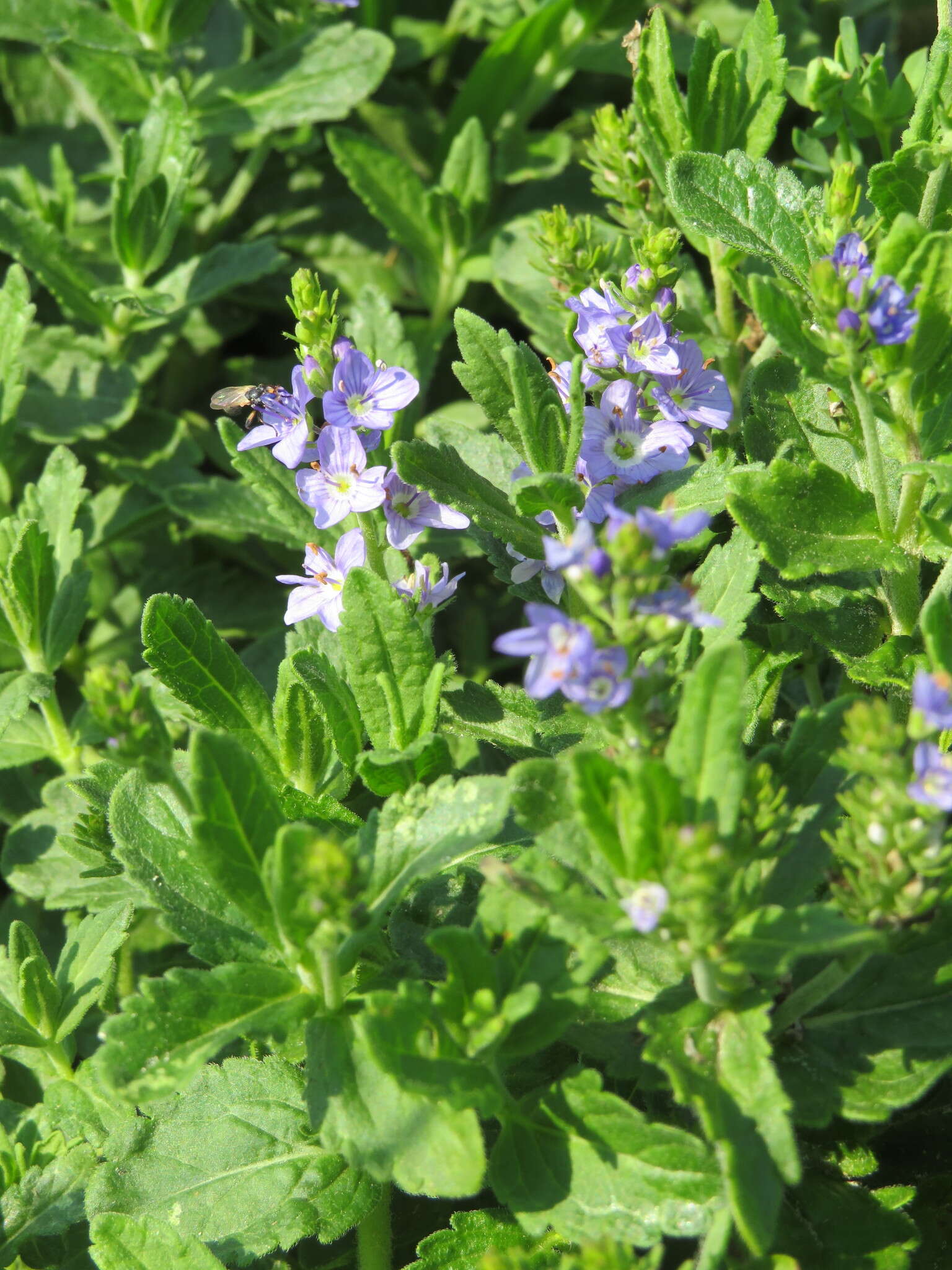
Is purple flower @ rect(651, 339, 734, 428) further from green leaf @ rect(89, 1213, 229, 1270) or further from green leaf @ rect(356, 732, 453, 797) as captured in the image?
green leaf @ rect(89, 1213, 229, 1270)

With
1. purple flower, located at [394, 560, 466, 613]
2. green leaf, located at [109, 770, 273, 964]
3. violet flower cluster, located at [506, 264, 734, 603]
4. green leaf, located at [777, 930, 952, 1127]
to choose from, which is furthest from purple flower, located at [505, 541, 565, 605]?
green leaf, located at [777, 930, 952, 1127]

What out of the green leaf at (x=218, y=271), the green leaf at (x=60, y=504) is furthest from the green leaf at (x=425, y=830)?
the green leaf at (x=218, y=271)

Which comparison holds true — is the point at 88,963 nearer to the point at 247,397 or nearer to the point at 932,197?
the point at 247,397

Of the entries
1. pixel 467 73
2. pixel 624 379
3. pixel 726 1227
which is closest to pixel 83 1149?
pixel 726 1227

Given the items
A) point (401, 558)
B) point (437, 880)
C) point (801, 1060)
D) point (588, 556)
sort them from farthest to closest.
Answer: point (401, 558) → point (437, 880) → point (801, 1060) → point (588, 556)

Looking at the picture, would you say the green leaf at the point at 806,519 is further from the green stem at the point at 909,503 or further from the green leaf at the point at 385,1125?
the green leaf at the point at 385,1125

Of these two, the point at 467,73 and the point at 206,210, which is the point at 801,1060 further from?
the point at 467,73
